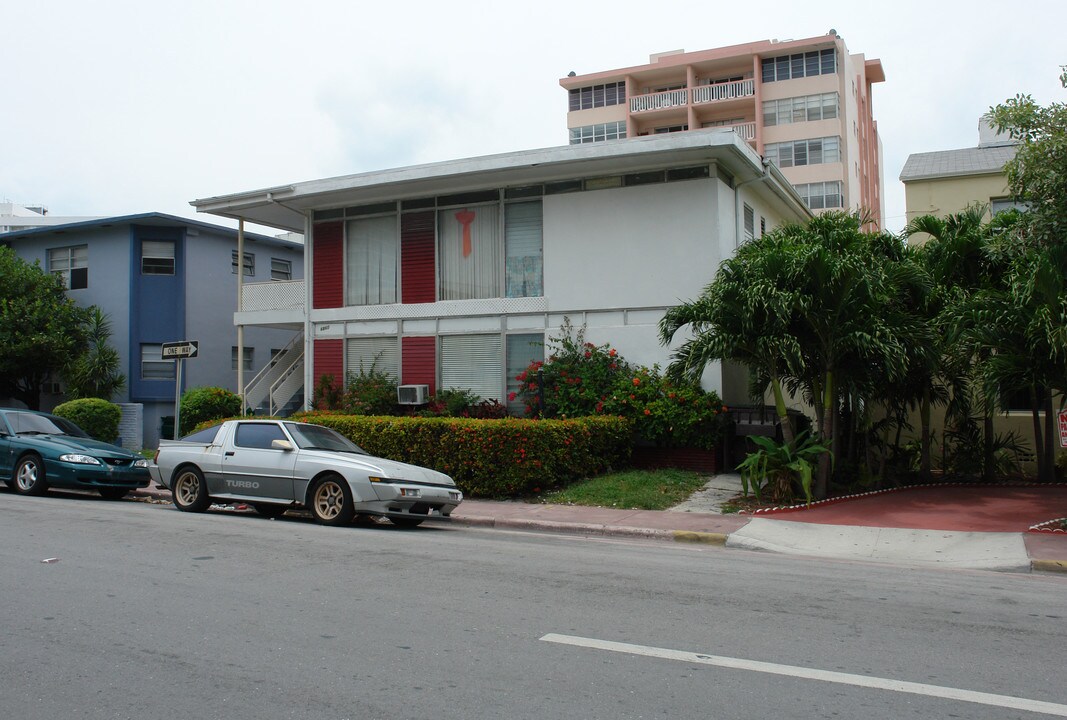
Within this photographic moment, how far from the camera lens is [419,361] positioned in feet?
62.3

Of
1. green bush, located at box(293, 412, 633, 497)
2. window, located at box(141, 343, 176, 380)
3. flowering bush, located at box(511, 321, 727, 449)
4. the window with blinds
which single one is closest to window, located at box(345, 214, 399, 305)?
the window with blinds

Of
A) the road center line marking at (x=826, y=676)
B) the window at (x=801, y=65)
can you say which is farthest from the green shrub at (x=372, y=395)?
the window at (x=801, y=65)

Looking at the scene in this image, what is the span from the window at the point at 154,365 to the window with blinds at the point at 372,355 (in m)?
9.26

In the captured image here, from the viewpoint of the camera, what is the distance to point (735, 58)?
4488cm

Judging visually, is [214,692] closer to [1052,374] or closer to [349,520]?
[349,520]

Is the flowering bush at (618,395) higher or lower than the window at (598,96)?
lower

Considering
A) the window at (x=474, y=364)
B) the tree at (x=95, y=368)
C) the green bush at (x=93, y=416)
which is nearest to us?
the window at (x=474, y=364)

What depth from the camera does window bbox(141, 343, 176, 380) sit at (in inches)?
1035

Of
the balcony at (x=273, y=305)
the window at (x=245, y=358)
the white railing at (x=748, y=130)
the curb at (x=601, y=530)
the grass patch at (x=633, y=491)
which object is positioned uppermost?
the white railing at (x=748, y=130)

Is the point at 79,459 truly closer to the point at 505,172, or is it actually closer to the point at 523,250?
the point at 523,250

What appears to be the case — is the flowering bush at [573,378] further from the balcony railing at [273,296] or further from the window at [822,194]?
the window at [822,194]

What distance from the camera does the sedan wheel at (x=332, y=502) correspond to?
11.3 meters

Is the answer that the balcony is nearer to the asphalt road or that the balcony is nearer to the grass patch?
the grass patch

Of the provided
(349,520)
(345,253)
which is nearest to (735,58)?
(345,253)
